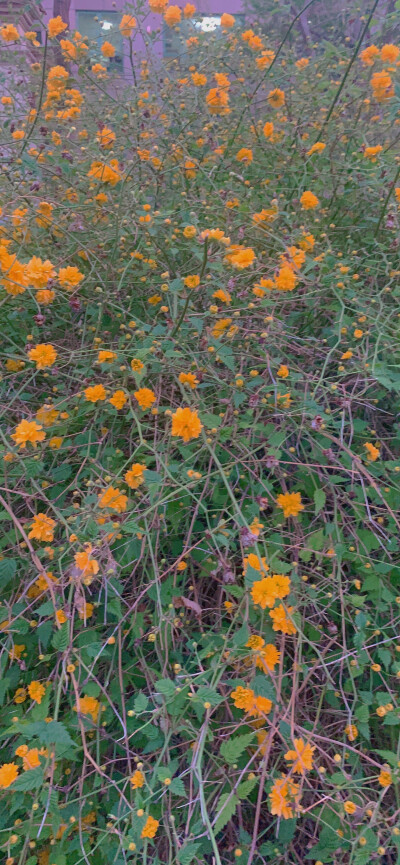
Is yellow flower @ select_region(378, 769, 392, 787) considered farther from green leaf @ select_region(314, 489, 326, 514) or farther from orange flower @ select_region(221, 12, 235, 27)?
orange flower @ select_region(221, 12, 235, 27)

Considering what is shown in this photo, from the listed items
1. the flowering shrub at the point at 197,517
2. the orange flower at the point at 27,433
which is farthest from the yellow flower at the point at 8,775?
the orange flower at the point at 27,433

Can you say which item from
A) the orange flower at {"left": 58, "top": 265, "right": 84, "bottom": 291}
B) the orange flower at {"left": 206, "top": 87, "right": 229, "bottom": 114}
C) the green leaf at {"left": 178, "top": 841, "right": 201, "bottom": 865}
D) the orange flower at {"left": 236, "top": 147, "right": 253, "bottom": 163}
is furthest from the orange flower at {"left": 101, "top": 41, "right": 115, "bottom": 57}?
the green leaf at {"left": 178, "top": 841, "right": 201, "bottom": 865}

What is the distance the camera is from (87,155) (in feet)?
5.10

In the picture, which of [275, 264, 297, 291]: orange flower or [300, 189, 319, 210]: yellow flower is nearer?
[275, 264, 297, 291]: orange flower

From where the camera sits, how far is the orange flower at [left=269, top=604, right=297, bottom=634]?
93 centimetres

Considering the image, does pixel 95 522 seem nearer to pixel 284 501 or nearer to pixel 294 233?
pixel 284 501

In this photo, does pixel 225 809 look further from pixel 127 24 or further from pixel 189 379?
pixel 127 24

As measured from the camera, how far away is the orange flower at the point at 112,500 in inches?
39.3

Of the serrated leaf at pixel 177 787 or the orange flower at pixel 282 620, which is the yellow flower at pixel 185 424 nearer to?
the orange flower at pixel 282 620

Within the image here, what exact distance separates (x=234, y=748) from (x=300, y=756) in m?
0.11

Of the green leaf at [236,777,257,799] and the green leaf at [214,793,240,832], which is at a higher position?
the green leaf at [214,793,240,832]

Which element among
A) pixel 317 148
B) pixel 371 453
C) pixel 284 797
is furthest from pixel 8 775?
pixel 317 148

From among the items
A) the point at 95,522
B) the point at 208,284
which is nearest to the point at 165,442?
the point at 95,522

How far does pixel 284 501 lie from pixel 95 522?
39cm
